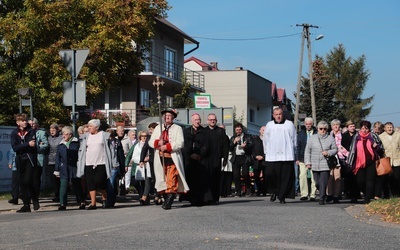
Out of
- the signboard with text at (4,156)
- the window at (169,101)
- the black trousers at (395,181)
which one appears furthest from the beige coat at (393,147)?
the window at (169,101)

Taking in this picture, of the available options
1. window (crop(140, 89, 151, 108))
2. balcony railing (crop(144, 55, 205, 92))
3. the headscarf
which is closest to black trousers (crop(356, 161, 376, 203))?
the headscarf

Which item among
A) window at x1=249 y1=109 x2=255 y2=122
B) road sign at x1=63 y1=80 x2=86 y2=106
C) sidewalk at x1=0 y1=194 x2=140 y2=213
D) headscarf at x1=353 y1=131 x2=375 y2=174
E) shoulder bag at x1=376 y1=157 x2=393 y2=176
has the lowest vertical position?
sidewalk at x1=0 y1=194 x2=140 y2=213

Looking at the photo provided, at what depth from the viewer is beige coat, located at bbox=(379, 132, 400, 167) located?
18562 mm

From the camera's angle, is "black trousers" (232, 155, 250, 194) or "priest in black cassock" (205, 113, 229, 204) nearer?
"priest in black cassock" (205, 113, 229, 204)

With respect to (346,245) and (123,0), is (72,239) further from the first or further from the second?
(123,0)

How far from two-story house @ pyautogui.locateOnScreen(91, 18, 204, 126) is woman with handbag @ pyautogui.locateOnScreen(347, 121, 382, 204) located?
24.6 meters

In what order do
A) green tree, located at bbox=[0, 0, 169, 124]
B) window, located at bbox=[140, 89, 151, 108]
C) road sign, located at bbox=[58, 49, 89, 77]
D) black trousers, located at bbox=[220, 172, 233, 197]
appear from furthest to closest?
window, located at bbox=[140, 89, 151, 108]
green tree, located at bbox=[0, 0, 169, 124]
black trousers, located at bbox=[220, 172, 233, 197]
road sign, located at bbox=[58, 49, 89, 77]

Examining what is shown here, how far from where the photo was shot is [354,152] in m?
17.0

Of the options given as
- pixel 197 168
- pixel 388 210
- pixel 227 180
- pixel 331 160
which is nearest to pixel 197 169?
pixel 197 168

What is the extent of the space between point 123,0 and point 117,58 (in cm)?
218

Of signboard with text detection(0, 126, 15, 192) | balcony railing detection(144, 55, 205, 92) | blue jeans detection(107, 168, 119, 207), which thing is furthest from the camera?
balcony railing detection(144, 55, 205, 92)

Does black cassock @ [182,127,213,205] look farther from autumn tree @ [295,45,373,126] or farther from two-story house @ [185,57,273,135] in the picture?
autumn tree @ [295,45,373,126]

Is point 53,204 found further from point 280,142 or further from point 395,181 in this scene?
point 395,181

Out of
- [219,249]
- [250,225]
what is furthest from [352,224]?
[219,249]
